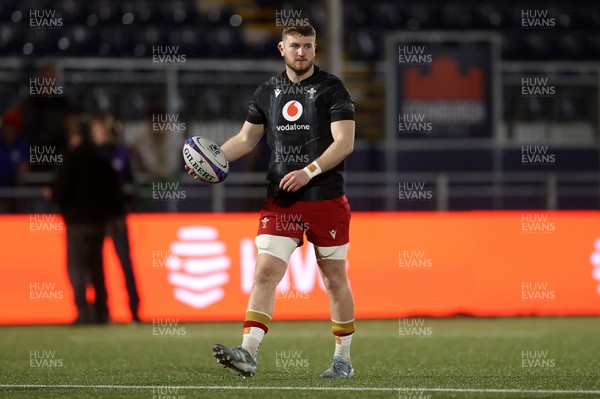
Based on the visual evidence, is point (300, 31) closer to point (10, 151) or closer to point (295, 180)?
point (295, 180)

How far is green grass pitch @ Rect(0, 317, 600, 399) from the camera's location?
7430 millimetres

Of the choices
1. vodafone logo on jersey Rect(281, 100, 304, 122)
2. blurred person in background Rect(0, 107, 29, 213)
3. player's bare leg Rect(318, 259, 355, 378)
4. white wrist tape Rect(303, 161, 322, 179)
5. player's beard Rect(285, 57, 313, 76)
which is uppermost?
player's beard Rect(285, 57, 313, 76)

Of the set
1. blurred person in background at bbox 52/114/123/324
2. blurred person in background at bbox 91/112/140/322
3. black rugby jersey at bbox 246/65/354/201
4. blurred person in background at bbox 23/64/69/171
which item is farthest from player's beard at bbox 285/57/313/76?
blurred person in background at bbox 23/64/69/171

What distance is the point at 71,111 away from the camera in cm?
1512

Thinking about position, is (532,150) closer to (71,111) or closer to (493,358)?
(71,111)

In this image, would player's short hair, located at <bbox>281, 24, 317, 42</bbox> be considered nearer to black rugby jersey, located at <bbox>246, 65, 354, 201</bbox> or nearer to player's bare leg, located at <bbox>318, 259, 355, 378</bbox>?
black rugby jersey, located at <bbox>246, 65, 354, 201</bbox>

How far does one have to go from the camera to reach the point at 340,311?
26.9ft

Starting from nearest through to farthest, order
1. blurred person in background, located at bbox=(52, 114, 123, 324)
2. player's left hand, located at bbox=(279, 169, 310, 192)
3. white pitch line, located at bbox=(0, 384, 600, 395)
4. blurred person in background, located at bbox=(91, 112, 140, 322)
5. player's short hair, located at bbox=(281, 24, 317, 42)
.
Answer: white pitch line, located at bbox=(0, 384, 600, 395) → player's left hand, located at bbox=(279, 169, 310, 192) → player's short hair, located at bbox=(281, 24, 317, 42) → blurred person in background, located at bbox=(91, 112, 140, 322) → blurred person in background, located at bbox=(52, 114, 123, 324)

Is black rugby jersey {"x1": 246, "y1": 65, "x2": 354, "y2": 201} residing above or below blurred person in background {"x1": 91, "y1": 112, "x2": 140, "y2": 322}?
above

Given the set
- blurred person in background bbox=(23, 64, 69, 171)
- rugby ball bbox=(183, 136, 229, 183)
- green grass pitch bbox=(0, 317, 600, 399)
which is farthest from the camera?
blurred person in background bbox=(23, 64, 69, 171)

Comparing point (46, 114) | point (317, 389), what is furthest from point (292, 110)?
point (46, 114)

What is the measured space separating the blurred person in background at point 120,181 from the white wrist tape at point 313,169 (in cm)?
657

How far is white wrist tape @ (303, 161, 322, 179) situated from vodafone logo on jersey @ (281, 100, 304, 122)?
1.16 feet

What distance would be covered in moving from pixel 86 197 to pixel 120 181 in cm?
73
